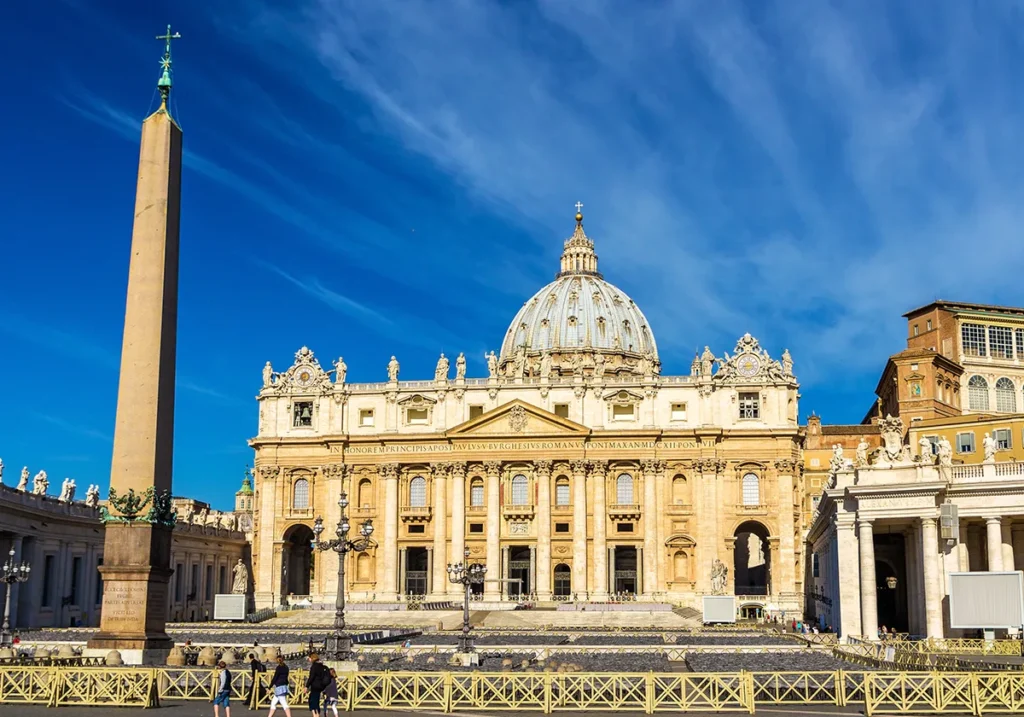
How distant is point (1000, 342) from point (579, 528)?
31.9 meters

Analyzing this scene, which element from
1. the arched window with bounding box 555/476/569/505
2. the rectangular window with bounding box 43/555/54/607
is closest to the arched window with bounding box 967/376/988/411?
the arched window with bounding box 555/476/569/505

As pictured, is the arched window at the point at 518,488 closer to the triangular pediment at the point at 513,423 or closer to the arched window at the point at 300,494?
the triangular pediment at the point at 513,423

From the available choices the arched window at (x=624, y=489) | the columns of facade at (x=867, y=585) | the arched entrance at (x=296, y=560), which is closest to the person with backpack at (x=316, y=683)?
the columns of facade at (x=867, y=585)

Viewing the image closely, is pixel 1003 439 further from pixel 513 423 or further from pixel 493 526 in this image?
pixel 493 526

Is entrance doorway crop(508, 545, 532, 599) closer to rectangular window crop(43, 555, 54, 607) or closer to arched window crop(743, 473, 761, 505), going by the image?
arched window crop(743, 473, 761, 505)

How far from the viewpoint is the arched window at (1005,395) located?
8175 centimetres

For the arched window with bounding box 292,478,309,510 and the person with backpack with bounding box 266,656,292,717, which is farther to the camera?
the arched window with bounding box 292,478,309,510

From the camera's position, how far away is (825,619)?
60312 mm

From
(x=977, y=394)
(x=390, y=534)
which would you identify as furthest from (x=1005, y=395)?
(x=390, y=534)

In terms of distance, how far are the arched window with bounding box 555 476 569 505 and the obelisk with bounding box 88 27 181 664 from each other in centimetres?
6006

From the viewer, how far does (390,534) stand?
9044cm

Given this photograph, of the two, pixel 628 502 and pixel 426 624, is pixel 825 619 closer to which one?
pixel 426 624

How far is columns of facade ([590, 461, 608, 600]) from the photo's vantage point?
86188mm

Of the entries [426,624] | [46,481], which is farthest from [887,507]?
[46,481]
